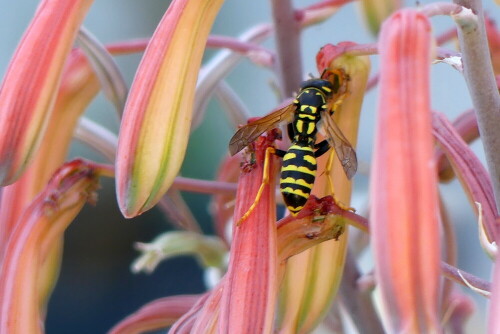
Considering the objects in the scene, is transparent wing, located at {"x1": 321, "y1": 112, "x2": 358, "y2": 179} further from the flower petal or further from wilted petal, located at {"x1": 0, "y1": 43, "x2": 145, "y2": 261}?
wilted petal, located at {"x1": 0, "y1": 43, "x2": 145, "y2": 261}

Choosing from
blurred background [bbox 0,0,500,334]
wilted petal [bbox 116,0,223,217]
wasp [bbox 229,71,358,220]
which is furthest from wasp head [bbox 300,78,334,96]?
blurred background [bbox 0,0,500,334]

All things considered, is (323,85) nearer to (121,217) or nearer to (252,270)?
(252,270)

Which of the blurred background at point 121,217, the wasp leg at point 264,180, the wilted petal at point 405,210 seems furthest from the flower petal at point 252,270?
the blurred background at point 121,217

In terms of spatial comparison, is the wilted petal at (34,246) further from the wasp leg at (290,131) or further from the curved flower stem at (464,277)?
the curved flower stem at (464,277)

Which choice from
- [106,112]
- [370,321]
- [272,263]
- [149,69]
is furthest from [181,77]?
[106,112]

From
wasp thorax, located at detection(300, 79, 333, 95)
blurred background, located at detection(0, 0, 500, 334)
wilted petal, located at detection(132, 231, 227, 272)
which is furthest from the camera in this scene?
blurred background, located at detection(0, 0, 500, 334)

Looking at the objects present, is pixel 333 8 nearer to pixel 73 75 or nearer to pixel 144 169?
pixel 73 75
